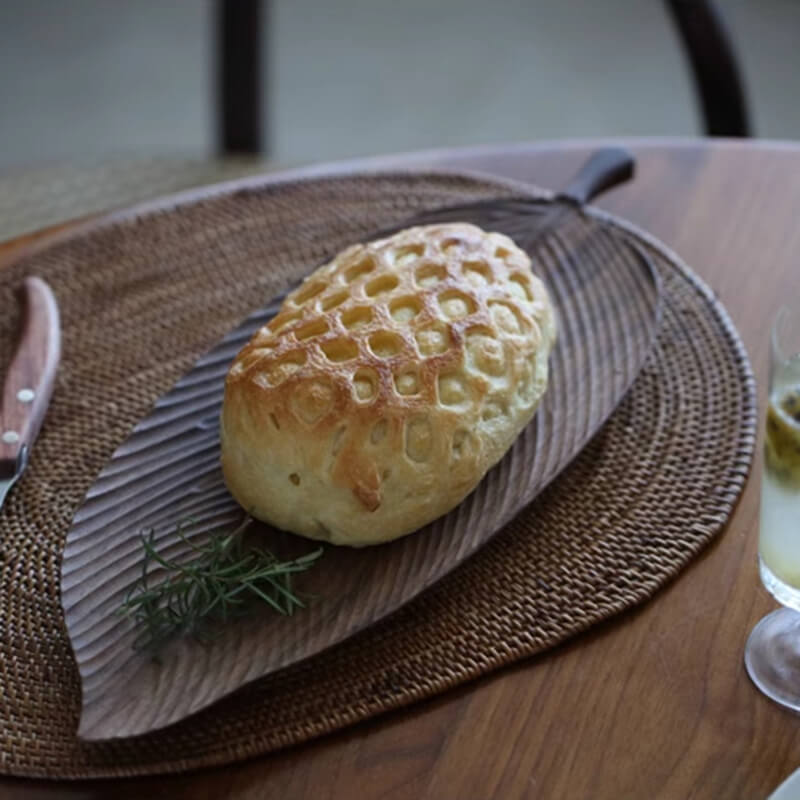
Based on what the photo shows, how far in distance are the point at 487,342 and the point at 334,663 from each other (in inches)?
10.1

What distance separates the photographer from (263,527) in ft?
2.80

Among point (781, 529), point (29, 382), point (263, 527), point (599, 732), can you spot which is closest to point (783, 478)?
point (781, 529)

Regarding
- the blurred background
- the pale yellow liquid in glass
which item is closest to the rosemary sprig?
the pale yellow liquid in glass

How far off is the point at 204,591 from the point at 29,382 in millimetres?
335

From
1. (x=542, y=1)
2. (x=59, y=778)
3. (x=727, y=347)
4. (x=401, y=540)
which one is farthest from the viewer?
(x=542, y=1)

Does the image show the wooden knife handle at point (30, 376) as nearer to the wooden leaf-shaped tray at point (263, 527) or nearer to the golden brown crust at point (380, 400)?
the wooden leaf-shaped tray at point (263, 527)

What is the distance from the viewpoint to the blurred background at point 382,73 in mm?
2670

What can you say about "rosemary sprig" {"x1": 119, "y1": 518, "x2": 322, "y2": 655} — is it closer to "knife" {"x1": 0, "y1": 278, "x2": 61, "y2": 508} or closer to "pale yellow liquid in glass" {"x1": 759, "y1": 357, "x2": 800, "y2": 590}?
"knife" {"x1": 0, "y1": 278, "x2": 61, "y2": 508}

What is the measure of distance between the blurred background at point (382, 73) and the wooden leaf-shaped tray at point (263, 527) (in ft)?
5.32

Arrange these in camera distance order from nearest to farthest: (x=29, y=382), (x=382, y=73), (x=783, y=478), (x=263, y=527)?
1. (x=783, y=478)
2. (x=263, y=527)
3. (x=29, y=382)
4. (x=382, y=73)

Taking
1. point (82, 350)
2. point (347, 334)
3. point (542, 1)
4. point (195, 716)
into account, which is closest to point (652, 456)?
point (347, 334)

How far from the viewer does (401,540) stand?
0.84 metres

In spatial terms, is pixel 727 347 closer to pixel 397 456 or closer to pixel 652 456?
pixel 652 456

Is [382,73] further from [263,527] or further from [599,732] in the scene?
[599,732]
